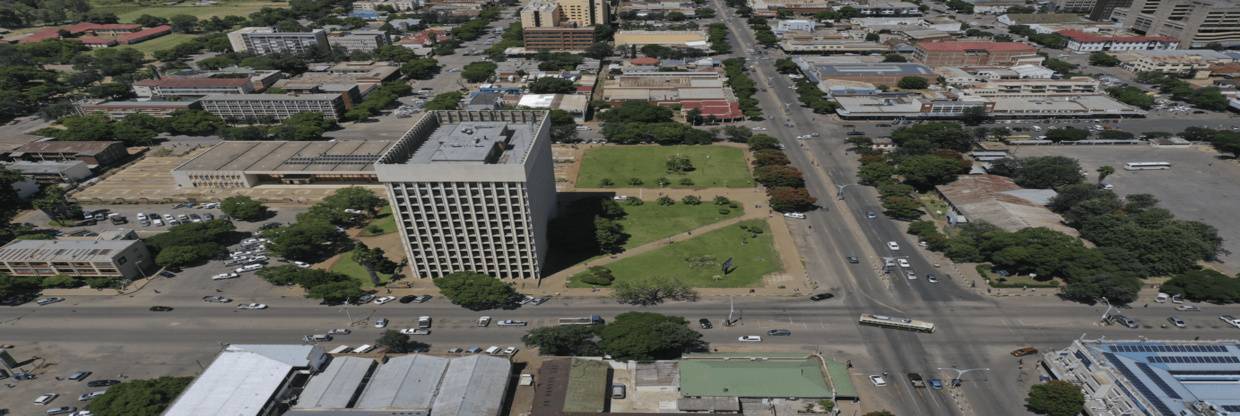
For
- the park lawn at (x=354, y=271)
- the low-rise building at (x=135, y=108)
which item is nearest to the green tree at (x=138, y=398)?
the park lawn at (x=354, y=271)

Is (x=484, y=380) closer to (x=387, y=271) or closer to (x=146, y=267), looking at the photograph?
(x=387, y=271)

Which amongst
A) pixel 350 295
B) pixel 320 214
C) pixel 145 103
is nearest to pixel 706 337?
pixel 350 295

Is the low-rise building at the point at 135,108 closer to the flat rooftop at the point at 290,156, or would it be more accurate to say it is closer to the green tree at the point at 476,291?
the flat rooftop at the point at 290,156

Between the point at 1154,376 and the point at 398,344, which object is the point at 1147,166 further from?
the point at 398,344

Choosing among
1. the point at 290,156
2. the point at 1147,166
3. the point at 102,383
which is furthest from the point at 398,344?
the point at 1147,166

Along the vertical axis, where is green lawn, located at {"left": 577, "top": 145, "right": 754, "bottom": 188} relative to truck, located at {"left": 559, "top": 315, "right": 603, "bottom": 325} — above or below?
below

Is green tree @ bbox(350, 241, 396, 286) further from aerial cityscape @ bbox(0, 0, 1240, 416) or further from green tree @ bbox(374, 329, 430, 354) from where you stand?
green tree @ bbox(374, 329, 430, 354)

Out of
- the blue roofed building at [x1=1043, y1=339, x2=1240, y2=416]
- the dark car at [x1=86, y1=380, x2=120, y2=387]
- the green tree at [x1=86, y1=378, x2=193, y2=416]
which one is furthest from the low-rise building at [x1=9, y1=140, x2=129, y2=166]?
the blue roofed building at [x1=1043, y1=339, x2=1240, y2=416]
